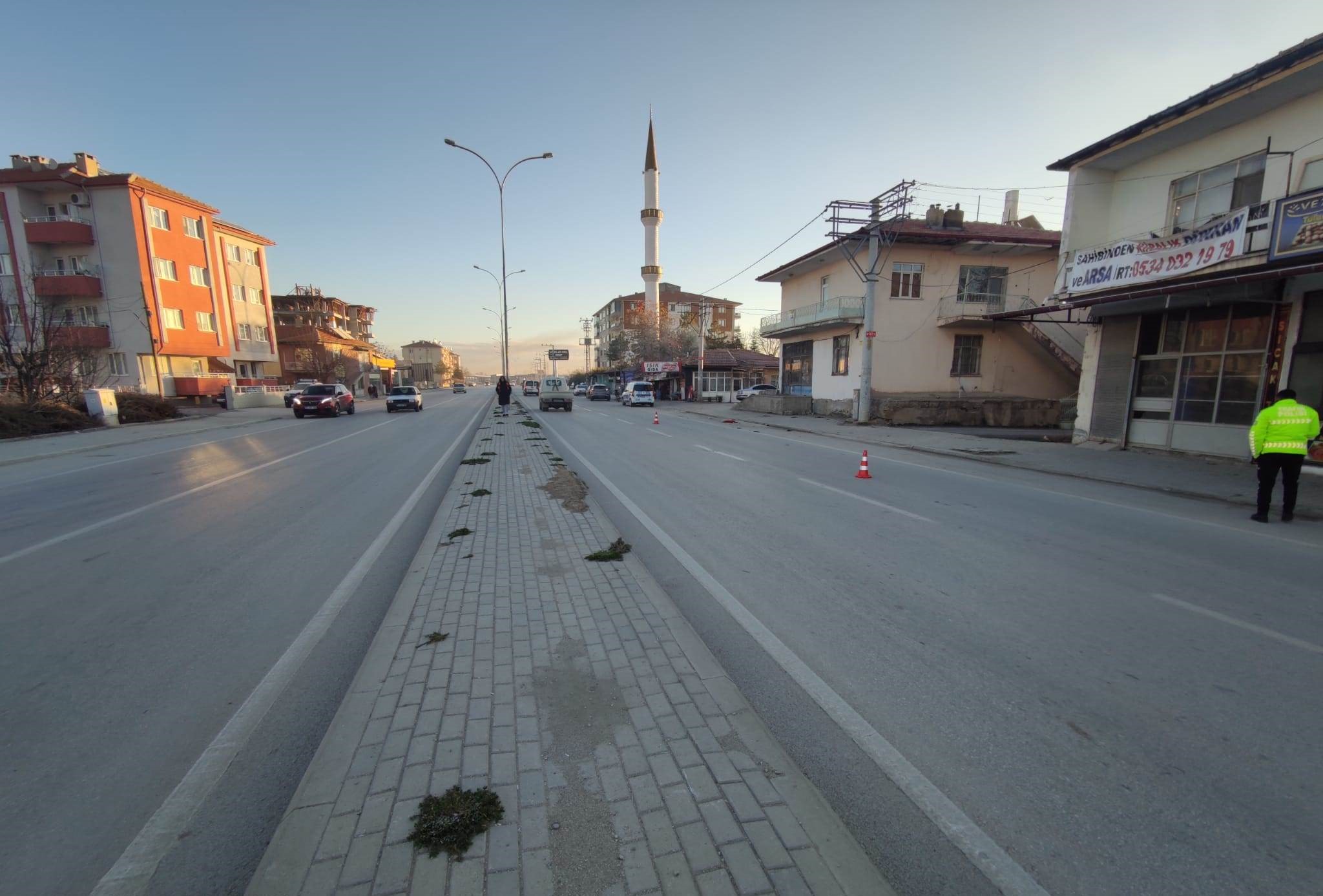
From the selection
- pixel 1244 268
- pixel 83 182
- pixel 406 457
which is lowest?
pixel 406 457

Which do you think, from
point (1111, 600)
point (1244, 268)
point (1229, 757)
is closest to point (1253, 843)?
point (1229, 757)

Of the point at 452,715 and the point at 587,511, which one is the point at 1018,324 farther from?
the point at 452,715

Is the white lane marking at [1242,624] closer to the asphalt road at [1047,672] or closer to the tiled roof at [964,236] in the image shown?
the asphalt road at [1047,672]

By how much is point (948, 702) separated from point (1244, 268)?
516 inches

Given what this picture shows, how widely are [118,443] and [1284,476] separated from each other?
2642 centimetres

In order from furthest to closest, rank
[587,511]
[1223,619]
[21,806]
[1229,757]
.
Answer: [587,511] → [1223,619] → [1229,757] → [21,806]

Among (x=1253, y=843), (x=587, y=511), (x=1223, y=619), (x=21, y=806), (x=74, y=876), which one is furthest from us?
(x=587, y=511)

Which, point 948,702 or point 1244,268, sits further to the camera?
point 1244,268

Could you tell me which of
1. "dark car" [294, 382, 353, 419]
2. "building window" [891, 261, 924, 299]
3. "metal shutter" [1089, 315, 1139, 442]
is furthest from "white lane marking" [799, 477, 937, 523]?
"dark car" [294, 382, 353, 419]

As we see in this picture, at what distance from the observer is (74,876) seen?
77.0 inches

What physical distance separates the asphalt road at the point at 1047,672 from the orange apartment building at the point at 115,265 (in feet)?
133

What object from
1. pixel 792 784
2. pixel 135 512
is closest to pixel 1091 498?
pixel 792 784

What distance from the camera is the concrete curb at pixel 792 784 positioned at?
1.90 meters

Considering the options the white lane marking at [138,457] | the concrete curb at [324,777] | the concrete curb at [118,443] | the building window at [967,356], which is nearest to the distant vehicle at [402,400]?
the concrete curb at [118,443]
